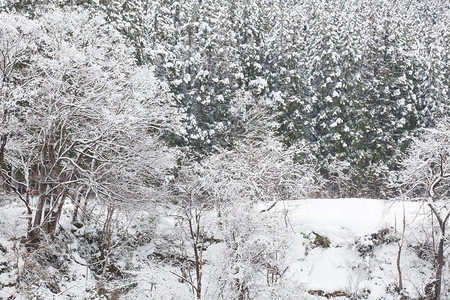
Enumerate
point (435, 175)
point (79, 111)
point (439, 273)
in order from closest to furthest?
1. point (79, 111)
2. point (435, 175)
3. point (439, 273)

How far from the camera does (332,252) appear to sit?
20016 mm

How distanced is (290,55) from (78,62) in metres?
21.6

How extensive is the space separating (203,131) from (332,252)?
12354 mm

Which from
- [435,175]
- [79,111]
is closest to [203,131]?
[79,111]

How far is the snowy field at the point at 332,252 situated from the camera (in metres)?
16.9

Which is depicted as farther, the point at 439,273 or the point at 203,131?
the point at 203,131

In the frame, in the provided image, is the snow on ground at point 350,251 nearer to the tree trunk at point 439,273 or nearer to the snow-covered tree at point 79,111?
the tree trunk at point 439,273

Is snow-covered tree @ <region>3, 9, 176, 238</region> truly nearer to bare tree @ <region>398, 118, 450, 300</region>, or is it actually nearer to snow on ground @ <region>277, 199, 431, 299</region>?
snow on ground @ <region>277, 199, 431, 299</region>

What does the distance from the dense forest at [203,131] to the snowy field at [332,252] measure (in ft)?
1.18

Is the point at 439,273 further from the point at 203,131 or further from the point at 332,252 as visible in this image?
the point at 203,131

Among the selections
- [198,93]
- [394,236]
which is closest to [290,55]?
[198,93]

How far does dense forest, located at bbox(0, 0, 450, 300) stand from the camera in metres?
13.6

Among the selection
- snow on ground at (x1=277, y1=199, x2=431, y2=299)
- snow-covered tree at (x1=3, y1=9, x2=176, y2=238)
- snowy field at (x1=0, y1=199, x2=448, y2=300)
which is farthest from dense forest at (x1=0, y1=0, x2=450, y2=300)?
snow on ground at (x1=277, y1=199, x2=431, y2=299)

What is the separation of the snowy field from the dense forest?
1.18 feet
